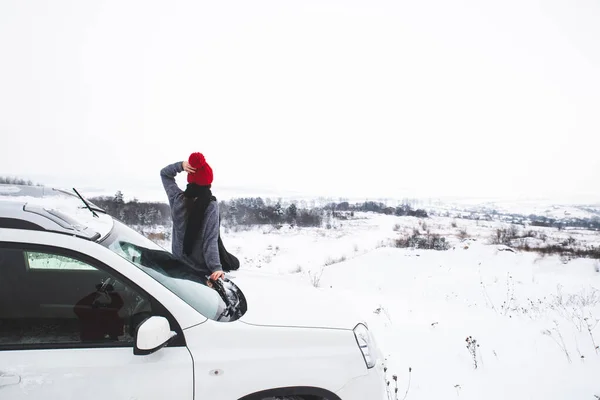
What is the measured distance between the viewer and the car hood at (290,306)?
1.79m

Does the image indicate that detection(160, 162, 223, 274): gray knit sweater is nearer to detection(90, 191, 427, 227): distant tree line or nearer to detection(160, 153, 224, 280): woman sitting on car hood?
detection(160, 153, 224, 280): woman sitting on car hood

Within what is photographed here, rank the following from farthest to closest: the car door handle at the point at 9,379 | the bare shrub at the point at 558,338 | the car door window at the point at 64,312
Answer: the bare shrub at the point at 558,338 < the car door window at the point at 64,312 < the car door handle at the point at 9,379

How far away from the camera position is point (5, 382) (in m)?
1.34

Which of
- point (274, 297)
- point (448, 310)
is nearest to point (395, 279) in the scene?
point (448, 310)

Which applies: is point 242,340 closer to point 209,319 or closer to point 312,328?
point 209,319

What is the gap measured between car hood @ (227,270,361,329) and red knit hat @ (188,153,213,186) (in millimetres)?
845

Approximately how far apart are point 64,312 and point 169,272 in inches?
21.4

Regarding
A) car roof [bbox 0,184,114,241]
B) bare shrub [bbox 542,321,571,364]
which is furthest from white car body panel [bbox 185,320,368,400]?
bare shrub [bbox 542,321,571,364]

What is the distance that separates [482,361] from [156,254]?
12.0 ft

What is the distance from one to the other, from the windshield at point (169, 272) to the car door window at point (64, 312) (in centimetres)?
15


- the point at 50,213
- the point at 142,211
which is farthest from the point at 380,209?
the point at 50,213

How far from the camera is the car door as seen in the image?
54.5 inches

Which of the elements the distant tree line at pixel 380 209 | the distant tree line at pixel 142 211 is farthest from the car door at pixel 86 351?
the distant tree line at pixel 380 209

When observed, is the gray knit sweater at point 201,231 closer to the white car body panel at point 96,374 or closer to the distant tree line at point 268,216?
the white car body panel at point 96,374
